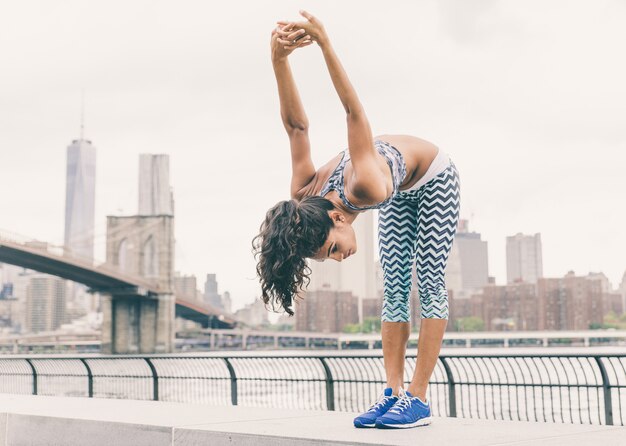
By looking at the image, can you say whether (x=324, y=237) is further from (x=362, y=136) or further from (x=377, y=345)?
(x=377, y=345)

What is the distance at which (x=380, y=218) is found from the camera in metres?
2.90

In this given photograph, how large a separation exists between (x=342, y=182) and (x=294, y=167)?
26 cm

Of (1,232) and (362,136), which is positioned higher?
(1,232)

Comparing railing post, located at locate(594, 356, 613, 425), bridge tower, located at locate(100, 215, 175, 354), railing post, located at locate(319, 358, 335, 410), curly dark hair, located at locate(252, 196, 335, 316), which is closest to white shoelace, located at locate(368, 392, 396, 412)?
curly dark hair, located at locate(252, 196, 335, 316)

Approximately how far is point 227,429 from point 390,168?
3.17 feet

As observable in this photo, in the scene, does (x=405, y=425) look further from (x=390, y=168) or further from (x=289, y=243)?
(x=390, y=168)

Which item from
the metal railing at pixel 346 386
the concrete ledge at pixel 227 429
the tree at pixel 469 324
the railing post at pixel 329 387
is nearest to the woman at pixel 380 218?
the concrete ledge at pixel 227 429

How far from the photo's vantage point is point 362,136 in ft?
7.80

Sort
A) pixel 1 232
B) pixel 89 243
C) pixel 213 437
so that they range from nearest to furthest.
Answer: pixel 213 437, pixel 1 232, pixel 89 243

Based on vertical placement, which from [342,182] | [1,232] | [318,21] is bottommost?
[342,182]

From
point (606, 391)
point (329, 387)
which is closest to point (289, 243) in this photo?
point (606, 391)

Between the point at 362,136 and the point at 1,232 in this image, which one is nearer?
the point at 362,136

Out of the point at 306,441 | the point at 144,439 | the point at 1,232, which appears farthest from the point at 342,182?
the point at 1,232

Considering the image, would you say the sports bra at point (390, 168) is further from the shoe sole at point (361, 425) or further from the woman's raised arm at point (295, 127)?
the shoe sole at point (361, 425)
